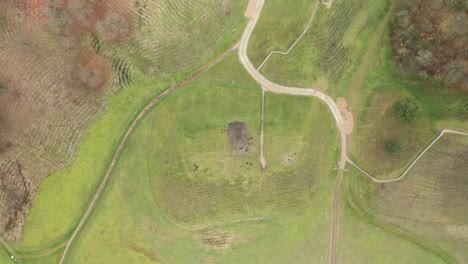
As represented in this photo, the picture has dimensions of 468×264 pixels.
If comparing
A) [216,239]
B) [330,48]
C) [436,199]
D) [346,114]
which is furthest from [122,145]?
[436,199]

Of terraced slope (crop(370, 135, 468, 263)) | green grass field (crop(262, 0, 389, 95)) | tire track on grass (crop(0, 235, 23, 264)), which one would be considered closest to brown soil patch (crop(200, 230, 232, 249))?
terraced slope (crop(370, 135, 468, 263))

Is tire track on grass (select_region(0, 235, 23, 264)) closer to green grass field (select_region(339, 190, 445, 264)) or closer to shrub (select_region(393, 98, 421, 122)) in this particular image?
green grass field (select_region(339, 190, 445, 264))

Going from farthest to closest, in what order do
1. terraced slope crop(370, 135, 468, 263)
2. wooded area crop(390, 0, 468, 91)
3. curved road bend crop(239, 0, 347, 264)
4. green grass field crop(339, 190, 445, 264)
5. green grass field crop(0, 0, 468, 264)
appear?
curved road bend crop(239, 0, 347, 264), green grass field crop(0, 0, 468, 264), green grass field crop(339, 190, 445, 264), terraced slope crop(370, 135, 468, 263), wooded area crop(390, 0, 468, 91)

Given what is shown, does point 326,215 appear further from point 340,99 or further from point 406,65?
point 406,65

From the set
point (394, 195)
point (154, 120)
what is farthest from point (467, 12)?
point (154, 120)

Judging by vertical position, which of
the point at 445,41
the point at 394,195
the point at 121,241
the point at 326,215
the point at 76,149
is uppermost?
the point at 445,41

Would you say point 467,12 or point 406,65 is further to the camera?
point 406,65

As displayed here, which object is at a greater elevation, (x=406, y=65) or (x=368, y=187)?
(x=406, y=65)
